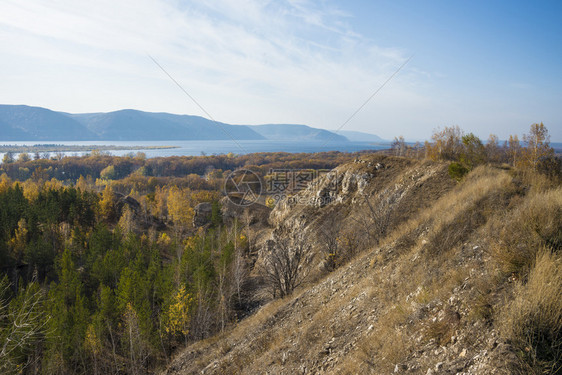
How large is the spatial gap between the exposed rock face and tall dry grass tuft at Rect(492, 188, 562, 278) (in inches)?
2445

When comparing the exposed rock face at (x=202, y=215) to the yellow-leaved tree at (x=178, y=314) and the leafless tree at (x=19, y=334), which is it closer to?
the leafless tree at (x=19, y=334)

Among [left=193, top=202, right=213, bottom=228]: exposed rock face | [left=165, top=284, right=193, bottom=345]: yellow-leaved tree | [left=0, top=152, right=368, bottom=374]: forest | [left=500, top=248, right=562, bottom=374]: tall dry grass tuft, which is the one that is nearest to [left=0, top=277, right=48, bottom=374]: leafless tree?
[left=0, top=152, right=368, bottom=374]: forest

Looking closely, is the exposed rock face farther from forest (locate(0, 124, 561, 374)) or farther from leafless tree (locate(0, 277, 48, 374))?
leafless tree (locate(0, 277, 48, 374))

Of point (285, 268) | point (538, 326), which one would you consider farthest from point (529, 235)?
point (285, 268)

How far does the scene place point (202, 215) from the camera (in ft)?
222

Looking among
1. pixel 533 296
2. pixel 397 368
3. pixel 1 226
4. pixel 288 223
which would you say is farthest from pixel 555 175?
pixel 1 226

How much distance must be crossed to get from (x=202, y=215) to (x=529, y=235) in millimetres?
64767

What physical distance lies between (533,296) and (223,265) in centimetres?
3138

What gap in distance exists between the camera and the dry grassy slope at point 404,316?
6629 mm

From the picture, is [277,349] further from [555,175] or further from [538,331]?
[555,175]

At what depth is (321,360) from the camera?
9.20m

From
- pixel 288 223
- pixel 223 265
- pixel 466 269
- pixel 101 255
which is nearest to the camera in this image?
pixel 466 269

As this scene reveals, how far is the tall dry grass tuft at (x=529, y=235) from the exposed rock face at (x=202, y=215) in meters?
62.1

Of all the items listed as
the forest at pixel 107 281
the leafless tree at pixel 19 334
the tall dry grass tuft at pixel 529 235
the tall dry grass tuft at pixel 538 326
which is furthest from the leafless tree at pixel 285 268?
the tall dry grass tuft at pixel 538 326
